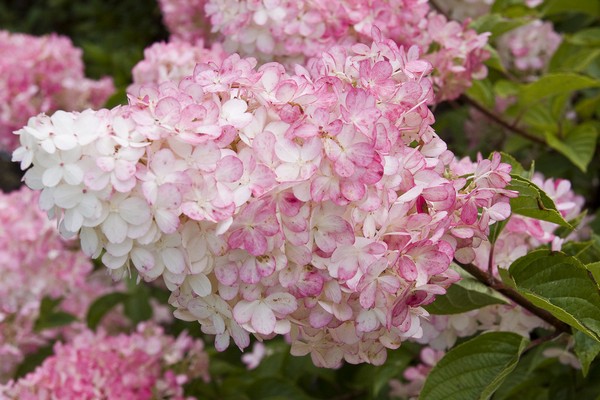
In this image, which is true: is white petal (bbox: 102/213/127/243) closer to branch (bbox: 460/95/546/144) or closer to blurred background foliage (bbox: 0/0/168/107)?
branch (bbox: 460/95/546/144)

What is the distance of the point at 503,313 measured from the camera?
1.17 metres

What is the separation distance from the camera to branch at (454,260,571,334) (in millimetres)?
1033

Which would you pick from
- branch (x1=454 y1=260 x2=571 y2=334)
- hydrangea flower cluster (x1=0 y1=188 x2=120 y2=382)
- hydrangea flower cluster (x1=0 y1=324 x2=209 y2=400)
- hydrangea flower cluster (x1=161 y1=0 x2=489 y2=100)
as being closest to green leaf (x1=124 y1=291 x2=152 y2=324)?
hydrangea flower cluster (x1=0 y1=188 x2=120 y2=382)

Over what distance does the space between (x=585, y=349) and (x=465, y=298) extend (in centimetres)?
17

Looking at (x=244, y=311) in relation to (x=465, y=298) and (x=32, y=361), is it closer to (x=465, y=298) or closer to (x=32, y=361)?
(x=465, y=298)

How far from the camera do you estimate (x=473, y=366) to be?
43.9 inches

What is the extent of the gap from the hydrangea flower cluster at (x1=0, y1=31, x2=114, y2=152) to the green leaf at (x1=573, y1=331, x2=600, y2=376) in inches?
62.8

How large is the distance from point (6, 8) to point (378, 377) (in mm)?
3812

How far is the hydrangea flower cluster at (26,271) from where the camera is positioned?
1.92 metres

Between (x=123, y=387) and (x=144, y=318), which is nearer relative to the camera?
(x=123, y=387)

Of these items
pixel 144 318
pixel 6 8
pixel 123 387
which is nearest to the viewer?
pixel 123 387

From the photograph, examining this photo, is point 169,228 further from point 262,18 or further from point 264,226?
point 262,18

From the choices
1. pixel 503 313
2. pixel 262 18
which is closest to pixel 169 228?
pixel 503 313

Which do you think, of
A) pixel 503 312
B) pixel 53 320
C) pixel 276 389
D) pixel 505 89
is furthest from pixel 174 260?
pixel 53 320
